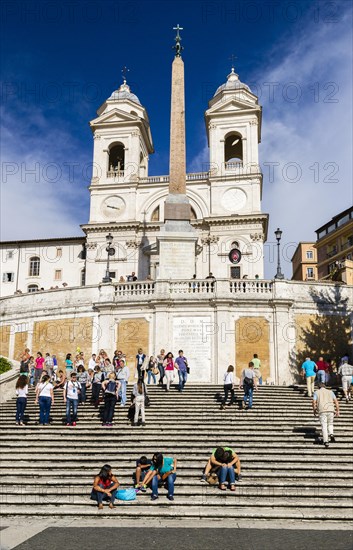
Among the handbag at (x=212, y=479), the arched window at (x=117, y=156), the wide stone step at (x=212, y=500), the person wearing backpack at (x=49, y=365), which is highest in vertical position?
the arched window at (x=117, y=156)

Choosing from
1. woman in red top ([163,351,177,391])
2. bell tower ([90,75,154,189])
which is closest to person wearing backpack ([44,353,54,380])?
woman in red top ([163,351,177,391])

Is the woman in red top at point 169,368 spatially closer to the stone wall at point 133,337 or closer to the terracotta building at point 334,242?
the stone wall at point 133,337

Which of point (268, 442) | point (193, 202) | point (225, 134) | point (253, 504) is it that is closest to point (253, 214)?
point (193, 202)

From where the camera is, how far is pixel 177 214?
1275 inches

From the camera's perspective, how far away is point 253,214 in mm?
45719

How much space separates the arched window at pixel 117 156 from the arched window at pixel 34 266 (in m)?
11.4

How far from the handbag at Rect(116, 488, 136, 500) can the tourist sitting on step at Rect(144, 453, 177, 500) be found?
0.39 metres

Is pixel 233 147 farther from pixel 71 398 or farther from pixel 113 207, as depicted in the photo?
pixel 71 398

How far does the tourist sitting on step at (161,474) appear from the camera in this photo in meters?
11.8

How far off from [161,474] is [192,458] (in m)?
1.66

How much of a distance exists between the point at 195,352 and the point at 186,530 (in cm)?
1461

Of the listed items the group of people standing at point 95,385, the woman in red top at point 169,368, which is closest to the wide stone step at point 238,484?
the group of people standing at point 95,385

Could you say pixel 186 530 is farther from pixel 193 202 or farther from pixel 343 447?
pixel 193 202

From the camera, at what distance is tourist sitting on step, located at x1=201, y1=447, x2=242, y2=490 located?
40.4ft
